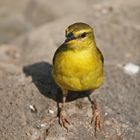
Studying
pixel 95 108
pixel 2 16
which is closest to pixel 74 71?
pixel 95 108

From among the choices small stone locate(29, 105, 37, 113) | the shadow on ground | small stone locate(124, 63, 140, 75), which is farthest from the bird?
small stone locate(124, 63, 140, 75)

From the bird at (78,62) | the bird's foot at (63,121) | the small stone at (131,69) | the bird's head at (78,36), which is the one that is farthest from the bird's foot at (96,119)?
the small stone at (131,69)

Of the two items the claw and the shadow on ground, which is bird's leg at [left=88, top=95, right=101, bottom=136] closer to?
the claw

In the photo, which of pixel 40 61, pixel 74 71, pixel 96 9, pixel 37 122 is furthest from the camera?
pixel 96 9

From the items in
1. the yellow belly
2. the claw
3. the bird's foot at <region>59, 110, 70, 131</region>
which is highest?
the yellow belly

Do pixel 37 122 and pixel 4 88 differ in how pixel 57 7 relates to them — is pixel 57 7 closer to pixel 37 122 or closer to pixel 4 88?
pixel 4 88

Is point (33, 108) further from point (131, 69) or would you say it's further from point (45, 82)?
point (131, 69)
